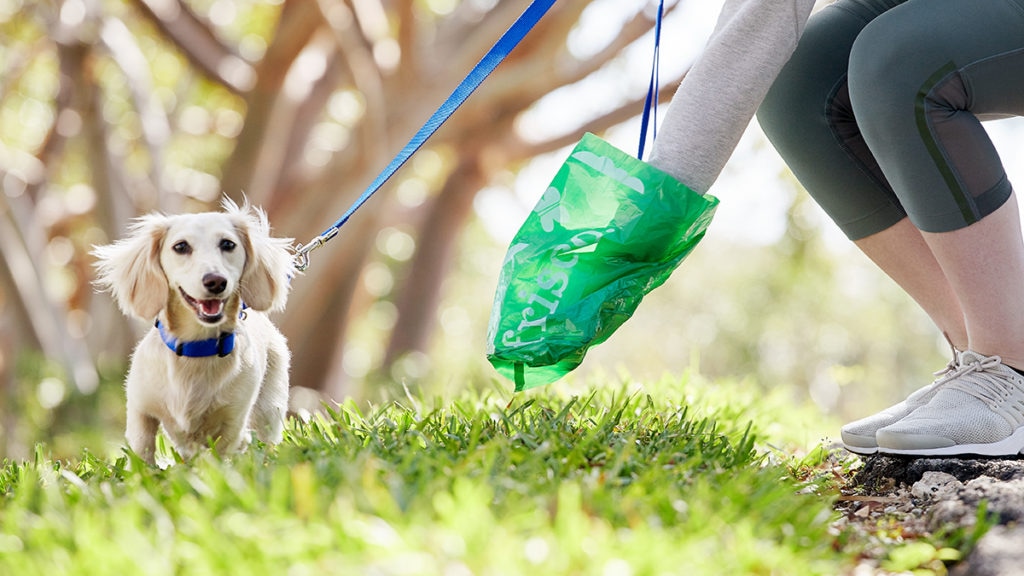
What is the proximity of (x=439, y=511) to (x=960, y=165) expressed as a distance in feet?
5.10

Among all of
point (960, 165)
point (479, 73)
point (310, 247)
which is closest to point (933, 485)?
point (960, 165)

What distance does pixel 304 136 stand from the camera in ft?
26.9

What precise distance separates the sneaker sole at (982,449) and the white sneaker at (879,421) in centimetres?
15

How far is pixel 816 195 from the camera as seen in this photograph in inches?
107

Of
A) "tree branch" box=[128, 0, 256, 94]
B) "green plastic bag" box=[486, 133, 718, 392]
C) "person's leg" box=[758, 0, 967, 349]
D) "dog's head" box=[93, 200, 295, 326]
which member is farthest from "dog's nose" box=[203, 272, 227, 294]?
"tree branch" box=[128, 0, 256, 94]

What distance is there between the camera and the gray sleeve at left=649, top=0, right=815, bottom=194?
7.30ft

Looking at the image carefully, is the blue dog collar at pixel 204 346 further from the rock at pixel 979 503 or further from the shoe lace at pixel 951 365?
the shoe lace at pixel 951 365

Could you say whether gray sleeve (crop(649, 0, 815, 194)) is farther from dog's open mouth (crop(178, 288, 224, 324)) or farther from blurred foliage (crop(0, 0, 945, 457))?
A: blurred foliage (crop(0, 0, 945, 457))

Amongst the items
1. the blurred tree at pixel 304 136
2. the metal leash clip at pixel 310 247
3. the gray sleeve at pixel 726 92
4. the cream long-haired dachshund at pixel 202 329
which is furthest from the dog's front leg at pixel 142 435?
the blurred tree at pixel 304 136

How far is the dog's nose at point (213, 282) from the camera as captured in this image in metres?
2.52

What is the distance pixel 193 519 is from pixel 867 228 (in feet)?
6.44

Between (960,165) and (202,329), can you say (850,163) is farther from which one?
(202,329)

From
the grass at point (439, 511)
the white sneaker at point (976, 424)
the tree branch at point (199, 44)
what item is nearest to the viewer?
the grass at point (439, 511)

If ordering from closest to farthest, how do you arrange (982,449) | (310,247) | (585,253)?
1. (585,253)
2. (982,449)
3. (310,247)
